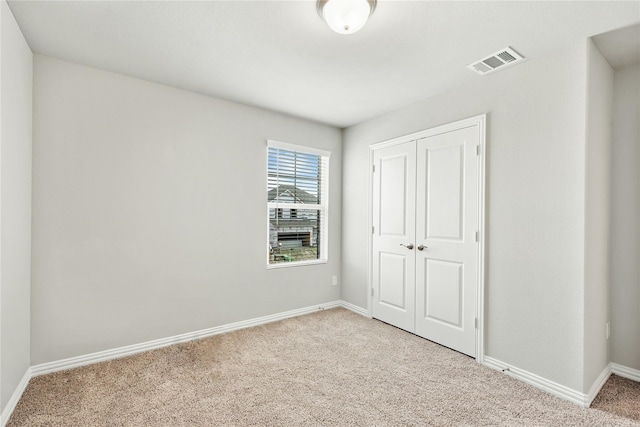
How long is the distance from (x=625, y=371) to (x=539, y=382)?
810 mm

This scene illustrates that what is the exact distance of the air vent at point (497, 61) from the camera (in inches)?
87.5

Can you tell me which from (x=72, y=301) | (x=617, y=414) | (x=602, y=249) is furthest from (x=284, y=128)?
(x=617, y=414)

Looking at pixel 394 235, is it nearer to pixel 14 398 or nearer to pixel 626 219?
pixel 626 219

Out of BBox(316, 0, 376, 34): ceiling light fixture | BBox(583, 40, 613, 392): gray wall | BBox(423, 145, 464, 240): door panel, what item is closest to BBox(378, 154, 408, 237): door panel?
BBox(423, 145, 464, 240): door panel

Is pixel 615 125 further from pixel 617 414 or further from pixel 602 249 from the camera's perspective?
pixel 617 414

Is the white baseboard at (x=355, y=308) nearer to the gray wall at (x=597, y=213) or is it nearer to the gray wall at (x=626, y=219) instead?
the gray wall at (x=597, y=213)

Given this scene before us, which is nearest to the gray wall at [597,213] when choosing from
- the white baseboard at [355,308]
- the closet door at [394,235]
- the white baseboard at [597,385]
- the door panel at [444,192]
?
the white baseboard at [597,385]

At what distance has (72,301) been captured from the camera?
8.07 feet

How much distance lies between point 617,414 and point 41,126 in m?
4.47

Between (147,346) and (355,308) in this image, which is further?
(355,308)

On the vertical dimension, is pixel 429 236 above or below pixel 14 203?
below

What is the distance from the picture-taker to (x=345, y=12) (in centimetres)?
170

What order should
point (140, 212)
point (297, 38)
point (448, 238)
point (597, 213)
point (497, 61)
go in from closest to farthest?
1. point (297, 38)
2. point (597, 213)
3. point (497, 61)
4. point (140, 212)
5. point (448, 238)

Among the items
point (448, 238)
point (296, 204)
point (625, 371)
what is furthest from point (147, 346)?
point (625, 371)
